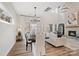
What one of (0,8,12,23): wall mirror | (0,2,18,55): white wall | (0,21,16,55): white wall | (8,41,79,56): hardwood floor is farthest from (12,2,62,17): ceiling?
(8,41,79,56): hardwood floor

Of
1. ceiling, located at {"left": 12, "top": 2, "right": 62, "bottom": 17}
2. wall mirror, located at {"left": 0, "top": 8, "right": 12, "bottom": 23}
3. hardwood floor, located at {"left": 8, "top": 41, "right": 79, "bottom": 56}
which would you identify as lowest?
hardwood floor, located at {"left": 8, "top": 41, "right": 79, "bottom": 56}

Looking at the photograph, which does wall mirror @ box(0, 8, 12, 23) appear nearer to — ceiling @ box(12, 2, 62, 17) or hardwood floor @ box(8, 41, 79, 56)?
ceiling @ box(12, 2, 62, 17)

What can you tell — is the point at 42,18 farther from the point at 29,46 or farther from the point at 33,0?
the point at 29,46

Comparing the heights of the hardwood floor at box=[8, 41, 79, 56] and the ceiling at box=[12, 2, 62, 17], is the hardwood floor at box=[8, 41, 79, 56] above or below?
below

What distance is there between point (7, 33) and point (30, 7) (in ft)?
2.16

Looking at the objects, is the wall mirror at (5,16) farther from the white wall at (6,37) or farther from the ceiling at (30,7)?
the ceiling at (30,7)

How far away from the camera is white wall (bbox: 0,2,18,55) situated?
190 centimetres

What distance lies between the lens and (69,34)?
194cm

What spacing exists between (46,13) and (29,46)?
2.22 feet

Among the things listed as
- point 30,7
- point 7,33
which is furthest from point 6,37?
Result: point 30,7

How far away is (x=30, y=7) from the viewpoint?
6.31ft

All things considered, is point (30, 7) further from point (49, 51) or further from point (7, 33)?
point (49, 51)

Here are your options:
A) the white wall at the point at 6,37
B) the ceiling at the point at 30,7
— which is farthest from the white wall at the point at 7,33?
the ceiling at the point at 30,7

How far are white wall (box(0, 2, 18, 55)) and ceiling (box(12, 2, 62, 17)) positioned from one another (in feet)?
0.35
